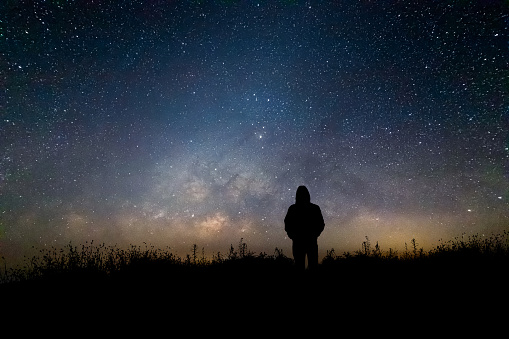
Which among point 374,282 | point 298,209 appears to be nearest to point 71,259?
point 298,209

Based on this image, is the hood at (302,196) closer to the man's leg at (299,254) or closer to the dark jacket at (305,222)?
the dark jacket at (305,222)

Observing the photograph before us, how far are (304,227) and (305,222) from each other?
110 millimetres

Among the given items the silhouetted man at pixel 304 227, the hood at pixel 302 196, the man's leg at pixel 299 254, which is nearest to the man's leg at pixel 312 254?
the silhouetted man at pixel 304 227

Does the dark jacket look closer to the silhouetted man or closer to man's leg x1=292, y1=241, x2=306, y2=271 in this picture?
the silhouetted man

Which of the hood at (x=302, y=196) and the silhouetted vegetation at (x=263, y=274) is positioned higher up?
the hood at (x=302, y=196)

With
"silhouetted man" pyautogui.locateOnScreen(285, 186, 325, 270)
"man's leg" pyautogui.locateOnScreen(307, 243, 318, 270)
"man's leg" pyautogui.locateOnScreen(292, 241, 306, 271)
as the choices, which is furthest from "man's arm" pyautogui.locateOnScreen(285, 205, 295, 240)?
"man's leg" pyautogui.locateOnScreen(307, 243, 318, 270)

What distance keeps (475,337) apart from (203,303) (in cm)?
330

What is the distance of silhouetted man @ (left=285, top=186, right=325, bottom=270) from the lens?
5.85m

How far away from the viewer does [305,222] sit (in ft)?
19.2

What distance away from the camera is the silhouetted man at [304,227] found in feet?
19.2

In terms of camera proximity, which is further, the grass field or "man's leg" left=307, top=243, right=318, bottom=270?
"man's leg" left=307, top=243, right=318, bottom=270

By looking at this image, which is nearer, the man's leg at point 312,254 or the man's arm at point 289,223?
the man's leg at point 312,254

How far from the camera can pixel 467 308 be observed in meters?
3.46

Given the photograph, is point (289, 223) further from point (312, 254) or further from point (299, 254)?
point (312, 254)
